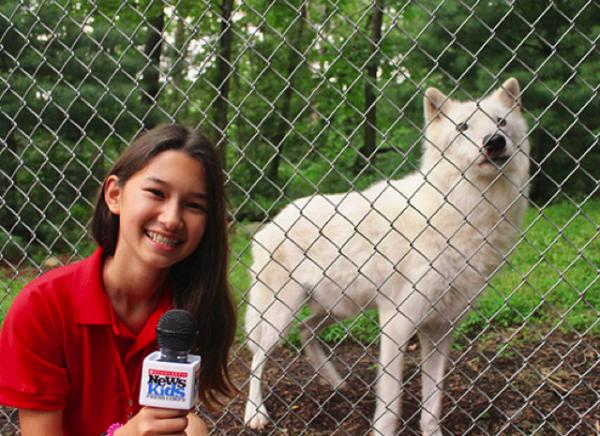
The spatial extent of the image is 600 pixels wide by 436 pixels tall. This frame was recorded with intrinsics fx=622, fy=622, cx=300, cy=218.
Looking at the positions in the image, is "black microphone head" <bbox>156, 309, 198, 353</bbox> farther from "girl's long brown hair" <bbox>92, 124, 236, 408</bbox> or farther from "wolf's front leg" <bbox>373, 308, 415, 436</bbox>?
"wolf's front leg" <bbox>373, 308, 415, 436</bbox>

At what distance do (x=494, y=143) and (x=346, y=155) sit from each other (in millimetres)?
8450

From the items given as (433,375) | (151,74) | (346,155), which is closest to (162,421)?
(433,375)

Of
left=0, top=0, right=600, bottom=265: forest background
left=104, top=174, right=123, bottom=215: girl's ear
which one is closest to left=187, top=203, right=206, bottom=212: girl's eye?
left=104, top=174, right=123, bottom=215: girl's ear

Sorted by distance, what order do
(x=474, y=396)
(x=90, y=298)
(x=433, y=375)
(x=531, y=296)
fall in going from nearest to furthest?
1. (x=90, y=298)
2. (x=433, y=375)
3. (x=474, y=396)
4. (x=531, y=296)

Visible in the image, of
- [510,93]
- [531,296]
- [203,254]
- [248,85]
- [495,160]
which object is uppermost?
[248,85]

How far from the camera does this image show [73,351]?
191 centimetres

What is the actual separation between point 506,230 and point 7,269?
6.03 metres

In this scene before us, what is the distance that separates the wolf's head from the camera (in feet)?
10.7

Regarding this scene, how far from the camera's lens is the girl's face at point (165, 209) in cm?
185

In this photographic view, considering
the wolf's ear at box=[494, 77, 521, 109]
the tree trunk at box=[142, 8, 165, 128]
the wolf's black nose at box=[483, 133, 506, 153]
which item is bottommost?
the wolf's black nose at box=[483, 133, 506, 153]

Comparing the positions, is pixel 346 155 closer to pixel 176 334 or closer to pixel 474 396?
pixel 474 396

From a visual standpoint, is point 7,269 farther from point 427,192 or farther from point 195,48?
point 427,192

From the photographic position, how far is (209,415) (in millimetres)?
3557

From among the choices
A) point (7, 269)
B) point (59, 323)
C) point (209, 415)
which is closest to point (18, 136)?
point (7, 269)
